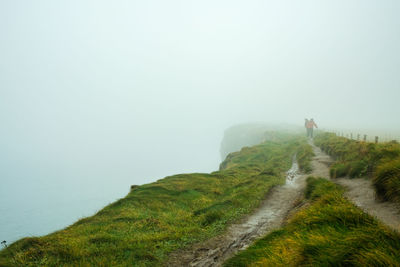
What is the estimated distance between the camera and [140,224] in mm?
11672

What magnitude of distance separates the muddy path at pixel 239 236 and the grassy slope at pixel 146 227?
0.55 meters

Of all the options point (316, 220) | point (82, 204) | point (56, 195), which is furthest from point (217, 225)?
point (56, 195)

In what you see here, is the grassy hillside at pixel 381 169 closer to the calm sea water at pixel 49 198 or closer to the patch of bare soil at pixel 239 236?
the patch of bare soil at pixel 239 236

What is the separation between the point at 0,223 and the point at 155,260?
101 metres

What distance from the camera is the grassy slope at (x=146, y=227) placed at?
805 cm

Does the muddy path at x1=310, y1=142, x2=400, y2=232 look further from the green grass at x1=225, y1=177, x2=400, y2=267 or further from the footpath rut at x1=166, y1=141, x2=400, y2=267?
the green grass at x1=225, y1=177, x2=400, y2=267

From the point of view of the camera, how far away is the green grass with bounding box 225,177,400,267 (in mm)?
4270

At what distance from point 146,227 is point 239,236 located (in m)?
4.73

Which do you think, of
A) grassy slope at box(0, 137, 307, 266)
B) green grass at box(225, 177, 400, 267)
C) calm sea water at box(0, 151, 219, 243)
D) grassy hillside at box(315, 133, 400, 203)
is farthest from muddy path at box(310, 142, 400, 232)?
calm sea water at box(0, 151, 219, 243)

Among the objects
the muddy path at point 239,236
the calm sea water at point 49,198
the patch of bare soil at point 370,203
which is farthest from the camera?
the calm sea water at point 49,198

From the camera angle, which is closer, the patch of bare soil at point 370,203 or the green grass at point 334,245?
the green grass at point 334,245

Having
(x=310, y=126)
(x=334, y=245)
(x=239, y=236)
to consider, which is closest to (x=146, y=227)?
(x=239, y=236)

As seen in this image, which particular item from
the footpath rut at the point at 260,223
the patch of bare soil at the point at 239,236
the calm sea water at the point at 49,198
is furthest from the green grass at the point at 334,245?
the calm sea water at the point at 49,198

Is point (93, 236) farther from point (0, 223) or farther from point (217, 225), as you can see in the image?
point (0, 223)
